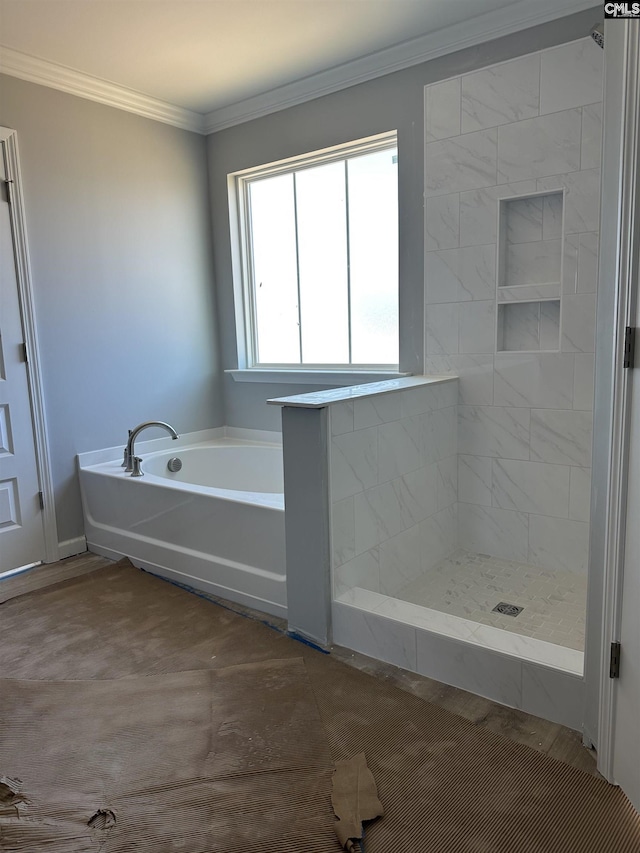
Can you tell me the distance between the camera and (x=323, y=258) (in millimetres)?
3373

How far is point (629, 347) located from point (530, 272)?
54.7 inches

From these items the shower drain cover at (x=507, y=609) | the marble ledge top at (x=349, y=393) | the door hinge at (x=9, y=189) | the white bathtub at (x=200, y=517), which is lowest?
the shower drain cover at (x=507, y=609)

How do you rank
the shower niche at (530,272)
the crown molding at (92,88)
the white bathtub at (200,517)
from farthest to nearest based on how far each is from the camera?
the crown molding at (92,88), the shower niche at (530,272), the white bathtub at (200,517)

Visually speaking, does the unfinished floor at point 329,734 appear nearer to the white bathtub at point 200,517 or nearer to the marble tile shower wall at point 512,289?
the white bathtub at point 200,517

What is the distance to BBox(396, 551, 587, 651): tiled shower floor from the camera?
7.13 ft

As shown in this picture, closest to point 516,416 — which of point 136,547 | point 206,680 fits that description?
point 206,680

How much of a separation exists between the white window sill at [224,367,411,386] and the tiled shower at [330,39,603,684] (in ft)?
1.04

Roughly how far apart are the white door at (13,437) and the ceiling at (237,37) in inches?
22.3

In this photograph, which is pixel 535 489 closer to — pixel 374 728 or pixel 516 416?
pixel 516 416

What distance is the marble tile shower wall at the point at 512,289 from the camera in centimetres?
241

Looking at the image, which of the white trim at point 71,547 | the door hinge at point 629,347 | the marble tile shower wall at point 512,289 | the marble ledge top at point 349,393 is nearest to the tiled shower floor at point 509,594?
the marble tile shower wall at point 512,289

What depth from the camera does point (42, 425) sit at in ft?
9.82

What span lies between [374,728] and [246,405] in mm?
2430

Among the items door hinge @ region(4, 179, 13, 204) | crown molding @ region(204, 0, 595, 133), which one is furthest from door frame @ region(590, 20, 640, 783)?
door hinge @ region(4, 179, 13, 204)
